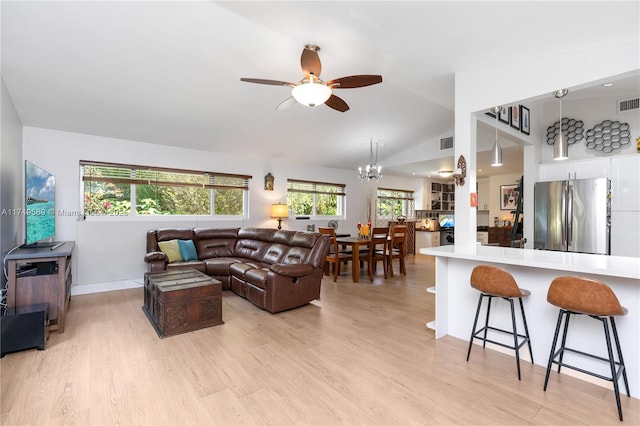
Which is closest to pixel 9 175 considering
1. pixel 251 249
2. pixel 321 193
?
pixel 251 249

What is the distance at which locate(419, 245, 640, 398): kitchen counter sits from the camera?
2117 millimetres

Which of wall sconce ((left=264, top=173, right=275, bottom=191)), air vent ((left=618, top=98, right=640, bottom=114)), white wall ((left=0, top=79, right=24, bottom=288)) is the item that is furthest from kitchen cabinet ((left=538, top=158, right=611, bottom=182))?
white wall ((left=0, top=79, right=24, bottom=288))

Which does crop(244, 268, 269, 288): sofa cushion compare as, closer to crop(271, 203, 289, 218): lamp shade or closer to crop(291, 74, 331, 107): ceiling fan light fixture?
crop(291, 74, 331, 107): ceiling fan light fixture

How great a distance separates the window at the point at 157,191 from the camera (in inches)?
189

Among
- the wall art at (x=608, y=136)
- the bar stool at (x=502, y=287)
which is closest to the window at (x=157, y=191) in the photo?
the bar stool at (x=502, y=287)

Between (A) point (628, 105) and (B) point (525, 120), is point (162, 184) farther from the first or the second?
(A) point (628, 105)

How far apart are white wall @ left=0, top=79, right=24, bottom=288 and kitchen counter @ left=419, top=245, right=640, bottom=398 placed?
168 inches

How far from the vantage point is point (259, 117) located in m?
4.83

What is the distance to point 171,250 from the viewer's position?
15.9 ft

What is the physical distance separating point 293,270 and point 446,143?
469 cm

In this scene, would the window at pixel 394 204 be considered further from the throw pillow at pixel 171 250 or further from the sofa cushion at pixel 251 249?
the throw pillow at pixel 171 250

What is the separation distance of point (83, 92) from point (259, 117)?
7.26ft

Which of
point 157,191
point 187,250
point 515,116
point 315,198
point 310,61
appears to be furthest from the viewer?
point 315,198

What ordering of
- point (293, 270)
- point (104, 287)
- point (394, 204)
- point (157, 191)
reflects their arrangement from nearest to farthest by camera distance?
point (293, 270) < point (104, 287) < point (157, 191) < point (394, 204)
